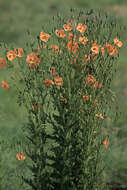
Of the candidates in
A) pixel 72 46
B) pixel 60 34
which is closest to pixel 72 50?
pixel 72 46

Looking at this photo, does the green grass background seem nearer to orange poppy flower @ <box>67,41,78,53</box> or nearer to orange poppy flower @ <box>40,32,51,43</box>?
orange poppy flower @ <box>40,32,51,43</box>

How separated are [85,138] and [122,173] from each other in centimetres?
185

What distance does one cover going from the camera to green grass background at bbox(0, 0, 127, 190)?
11.8 ft

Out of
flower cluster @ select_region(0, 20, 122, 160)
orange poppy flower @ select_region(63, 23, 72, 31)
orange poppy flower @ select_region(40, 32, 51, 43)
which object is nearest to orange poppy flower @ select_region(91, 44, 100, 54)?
flower cluster @ select_region(0, 20, 122, 160)

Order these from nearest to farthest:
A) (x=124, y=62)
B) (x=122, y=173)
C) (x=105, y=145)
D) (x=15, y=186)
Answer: (x=105, y=145) → (x=15, y=186) → (x=122, y=173) → (x=124, y=62)

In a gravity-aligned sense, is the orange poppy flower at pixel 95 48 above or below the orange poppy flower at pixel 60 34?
below

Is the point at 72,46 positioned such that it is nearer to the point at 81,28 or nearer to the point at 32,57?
the point at 81,28

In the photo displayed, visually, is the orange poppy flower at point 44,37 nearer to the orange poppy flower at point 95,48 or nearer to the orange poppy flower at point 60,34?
the orange poppy flower at point 60,34

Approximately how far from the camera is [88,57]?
2.62 metres

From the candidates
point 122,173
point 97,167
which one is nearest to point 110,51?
point 97,167

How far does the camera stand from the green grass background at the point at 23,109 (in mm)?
3600

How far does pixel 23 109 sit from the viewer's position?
290 centimetres

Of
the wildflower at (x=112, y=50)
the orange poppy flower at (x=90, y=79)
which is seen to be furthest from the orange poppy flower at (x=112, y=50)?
the orange poppy flower at (x=90, y=79)

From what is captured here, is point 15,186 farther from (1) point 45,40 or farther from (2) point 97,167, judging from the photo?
(1) point 45,40
